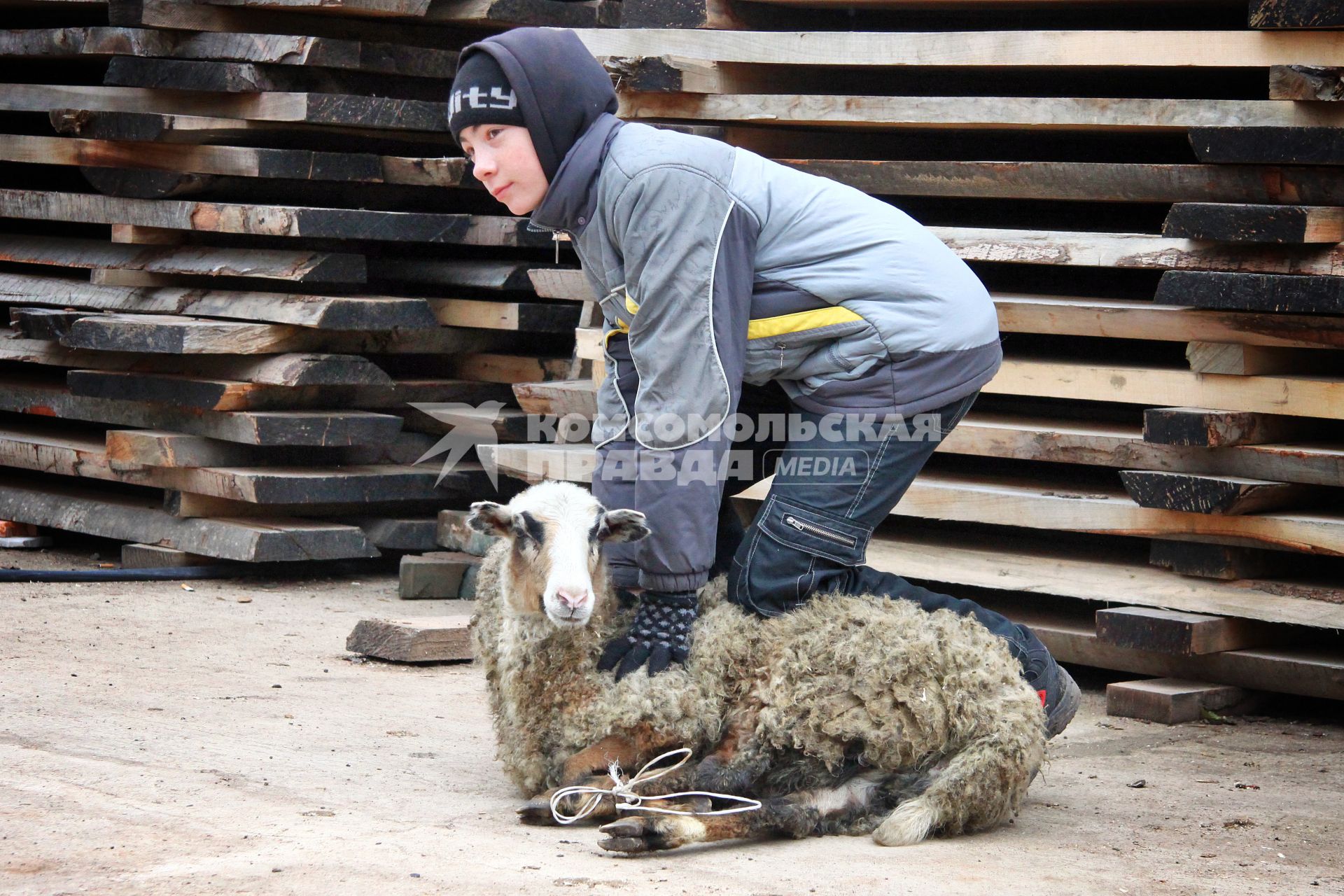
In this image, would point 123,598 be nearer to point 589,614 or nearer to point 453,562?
point 453,562

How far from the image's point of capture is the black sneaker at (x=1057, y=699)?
369cm

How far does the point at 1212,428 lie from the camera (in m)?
4.69

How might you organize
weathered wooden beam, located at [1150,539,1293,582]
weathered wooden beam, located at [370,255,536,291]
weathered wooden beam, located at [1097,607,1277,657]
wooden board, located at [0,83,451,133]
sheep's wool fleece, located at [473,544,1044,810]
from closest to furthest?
sheep's wool fleece, located at [473,544,1044,810], weathered wooden beam, located at [1097,607,1277,657], weathered wooden beam, located at [1150,539,1293,582], wooden board, located at [0,83,451,133], weathered wooden beam, located at [370,255,536,291]

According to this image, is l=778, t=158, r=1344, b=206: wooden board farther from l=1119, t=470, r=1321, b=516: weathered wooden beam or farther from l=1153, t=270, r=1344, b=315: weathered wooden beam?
l=1119, t=470, r=1321, b=516: weathered wooden beam

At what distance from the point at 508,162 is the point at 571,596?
105cm

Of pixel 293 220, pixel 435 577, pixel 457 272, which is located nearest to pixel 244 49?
pixel 293 220

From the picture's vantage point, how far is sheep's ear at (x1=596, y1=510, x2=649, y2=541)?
337 cm

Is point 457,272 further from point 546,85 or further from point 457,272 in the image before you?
point 546,85

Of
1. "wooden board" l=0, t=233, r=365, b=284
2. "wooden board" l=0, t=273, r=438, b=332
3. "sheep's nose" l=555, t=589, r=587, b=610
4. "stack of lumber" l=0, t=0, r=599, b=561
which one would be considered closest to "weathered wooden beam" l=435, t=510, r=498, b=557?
"stack of lumber" l=0, t=0, r=599, b=561

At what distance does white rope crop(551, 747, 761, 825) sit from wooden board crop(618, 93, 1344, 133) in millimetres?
2727

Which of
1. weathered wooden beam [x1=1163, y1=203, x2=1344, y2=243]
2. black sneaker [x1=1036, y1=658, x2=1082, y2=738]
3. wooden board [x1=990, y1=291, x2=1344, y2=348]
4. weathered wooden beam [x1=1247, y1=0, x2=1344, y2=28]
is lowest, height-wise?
black sneaker [x1=1036, y1=658, x2=1082, y2=738]

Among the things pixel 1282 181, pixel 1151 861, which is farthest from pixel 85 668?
pixel 1282 181

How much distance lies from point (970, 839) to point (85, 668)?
292 cm

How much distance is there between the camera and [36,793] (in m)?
3.21
